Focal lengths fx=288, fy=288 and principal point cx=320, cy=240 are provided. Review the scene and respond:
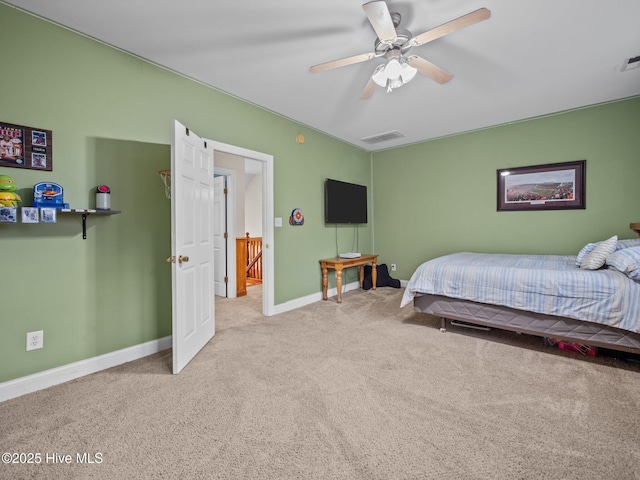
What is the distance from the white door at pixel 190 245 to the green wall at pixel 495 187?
3518mm

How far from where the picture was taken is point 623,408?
1.74 meters

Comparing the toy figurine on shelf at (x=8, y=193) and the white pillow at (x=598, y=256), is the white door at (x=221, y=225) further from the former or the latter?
the white pillow at (x=598, y=256)

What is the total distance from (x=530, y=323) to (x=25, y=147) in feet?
13.6

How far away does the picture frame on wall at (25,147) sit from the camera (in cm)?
187

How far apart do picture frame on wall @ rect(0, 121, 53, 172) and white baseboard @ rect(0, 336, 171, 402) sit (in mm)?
1429

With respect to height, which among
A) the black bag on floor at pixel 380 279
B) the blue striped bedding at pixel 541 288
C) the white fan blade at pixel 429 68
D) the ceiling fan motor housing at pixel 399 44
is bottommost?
the black bag on floor at pixel 380 279

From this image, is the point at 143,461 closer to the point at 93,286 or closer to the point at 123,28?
the point at 93,286

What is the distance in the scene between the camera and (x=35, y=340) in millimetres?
1993

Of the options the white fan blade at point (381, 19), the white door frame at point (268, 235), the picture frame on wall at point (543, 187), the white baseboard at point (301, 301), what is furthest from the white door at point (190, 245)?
the picture frame on wall at point (543, 187)

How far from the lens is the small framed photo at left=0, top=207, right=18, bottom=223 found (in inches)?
68.7

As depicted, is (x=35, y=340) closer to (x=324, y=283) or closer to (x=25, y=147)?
(x=25, y=147)

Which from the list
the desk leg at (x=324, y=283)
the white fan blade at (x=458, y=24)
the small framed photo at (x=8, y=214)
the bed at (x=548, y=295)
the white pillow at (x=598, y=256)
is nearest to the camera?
the white fan blade at (x=458, y=24)

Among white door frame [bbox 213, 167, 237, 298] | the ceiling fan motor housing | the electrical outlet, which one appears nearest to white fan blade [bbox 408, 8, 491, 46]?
the ceiling fan motor housing

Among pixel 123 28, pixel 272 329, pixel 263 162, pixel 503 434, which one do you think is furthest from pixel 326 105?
pixel 503 434
